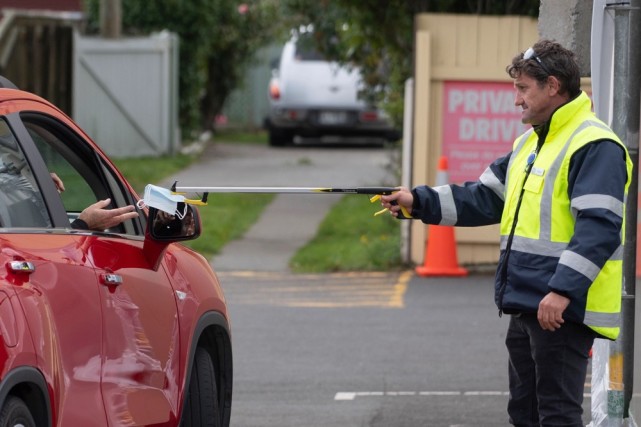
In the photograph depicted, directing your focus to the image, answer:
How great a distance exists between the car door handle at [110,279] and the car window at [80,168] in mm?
592

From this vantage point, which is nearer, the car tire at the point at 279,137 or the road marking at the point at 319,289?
the road marking at the point at 319,289

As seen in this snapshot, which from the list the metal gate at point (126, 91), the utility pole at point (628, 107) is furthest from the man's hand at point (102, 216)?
the metal gate at point (126, 91)

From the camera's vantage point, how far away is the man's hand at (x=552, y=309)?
485 cm

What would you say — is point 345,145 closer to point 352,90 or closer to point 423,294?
point 352,90

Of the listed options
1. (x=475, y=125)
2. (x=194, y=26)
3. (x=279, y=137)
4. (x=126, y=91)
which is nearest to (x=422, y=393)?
(x=475, y=125)

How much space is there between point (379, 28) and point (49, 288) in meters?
10.0

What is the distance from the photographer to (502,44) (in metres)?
12.5

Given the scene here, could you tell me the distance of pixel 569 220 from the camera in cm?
505

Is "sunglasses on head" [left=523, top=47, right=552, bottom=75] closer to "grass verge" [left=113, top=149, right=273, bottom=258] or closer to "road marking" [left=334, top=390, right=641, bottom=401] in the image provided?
"road marking" [left=334, top=390, right=641, bottom=401]

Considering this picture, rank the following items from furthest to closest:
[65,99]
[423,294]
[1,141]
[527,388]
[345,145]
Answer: [345,145] < [65,99] < [423,294] < [527,388] < [1,141]

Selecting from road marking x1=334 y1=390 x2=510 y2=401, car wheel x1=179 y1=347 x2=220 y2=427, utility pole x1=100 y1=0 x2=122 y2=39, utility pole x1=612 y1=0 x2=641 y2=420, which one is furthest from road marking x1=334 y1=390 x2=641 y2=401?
utility pole x1=100 y1=0 x2=122 y2=39

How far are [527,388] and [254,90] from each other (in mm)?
24616

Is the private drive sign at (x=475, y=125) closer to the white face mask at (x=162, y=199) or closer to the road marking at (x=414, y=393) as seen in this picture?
the road marking at (x=414, y=393)

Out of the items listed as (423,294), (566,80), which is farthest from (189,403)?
(423,294)
